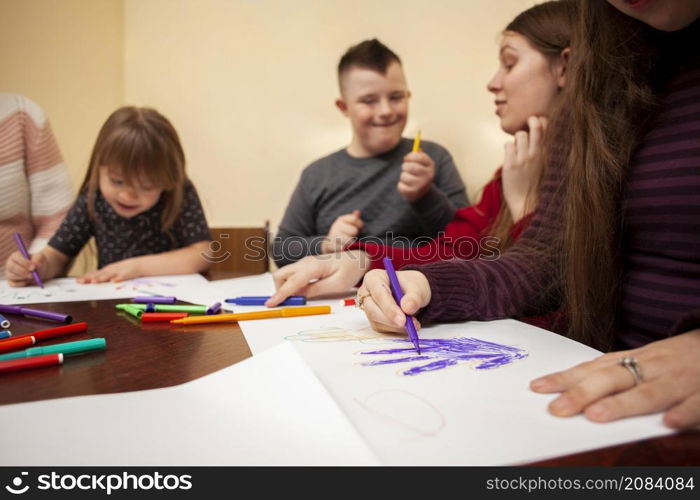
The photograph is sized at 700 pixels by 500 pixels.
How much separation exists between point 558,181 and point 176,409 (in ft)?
1.47

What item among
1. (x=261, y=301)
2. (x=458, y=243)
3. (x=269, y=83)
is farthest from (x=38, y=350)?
(x=269, y=83)

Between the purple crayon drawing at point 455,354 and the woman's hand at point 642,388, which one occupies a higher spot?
the woman's hand at point 642,388

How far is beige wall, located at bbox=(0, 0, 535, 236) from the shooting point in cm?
101

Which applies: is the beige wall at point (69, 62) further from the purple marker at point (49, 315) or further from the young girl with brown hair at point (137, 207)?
the purple marker at point (49, 315)

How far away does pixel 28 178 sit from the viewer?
0.98 metres

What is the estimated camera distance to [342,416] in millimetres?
242

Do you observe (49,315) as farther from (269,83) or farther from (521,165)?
(269,83)

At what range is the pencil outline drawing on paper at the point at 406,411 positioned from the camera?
0.76ft

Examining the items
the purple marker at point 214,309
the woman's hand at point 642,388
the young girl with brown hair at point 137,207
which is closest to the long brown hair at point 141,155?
the young girl with brown hair at point 137,207

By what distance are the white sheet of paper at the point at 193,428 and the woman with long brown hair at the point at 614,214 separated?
0.15 m

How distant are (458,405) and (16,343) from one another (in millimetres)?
335

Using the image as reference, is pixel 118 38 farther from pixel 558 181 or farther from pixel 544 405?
pixel 544 405

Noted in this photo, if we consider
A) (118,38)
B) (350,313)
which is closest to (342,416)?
(350,313)

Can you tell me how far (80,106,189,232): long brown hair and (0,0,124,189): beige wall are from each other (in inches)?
5.1
